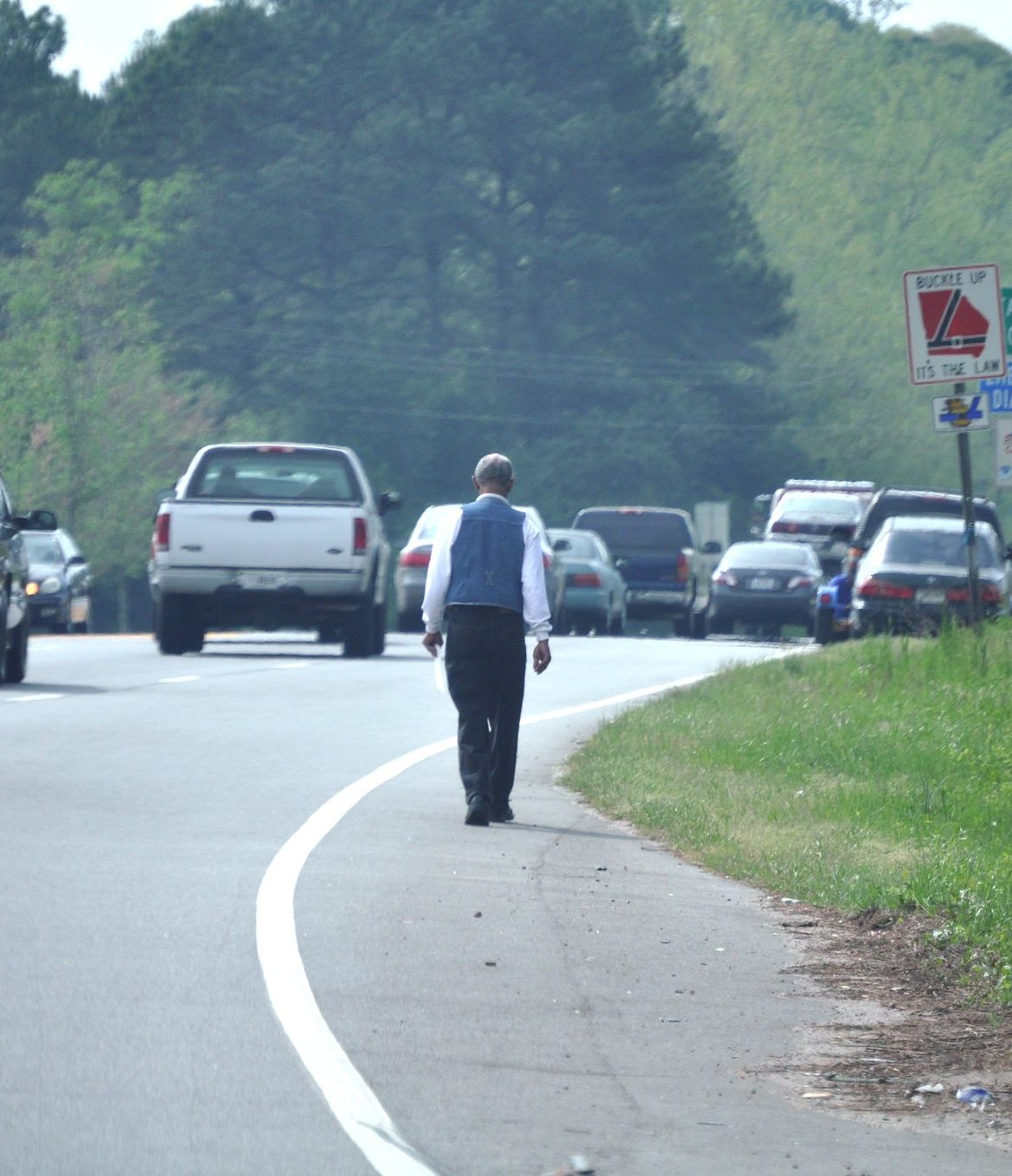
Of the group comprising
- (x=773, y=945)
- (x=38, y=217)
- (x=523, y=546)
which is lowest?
(x=773, y=945)

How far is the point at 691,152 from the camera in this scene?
75.3 m

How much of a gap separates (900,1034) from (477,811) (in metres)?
4.84

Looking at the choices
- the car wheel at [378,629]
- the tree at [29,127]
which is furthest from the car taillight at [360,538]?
the tree at [29,127]

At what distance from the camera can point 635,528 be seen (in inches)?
1700

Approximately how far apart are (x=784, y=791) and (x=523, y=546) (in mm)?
1987

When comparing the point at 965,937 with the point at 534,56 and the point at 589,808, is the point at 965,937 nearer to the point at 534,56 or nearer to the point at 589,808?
the point at 589,808

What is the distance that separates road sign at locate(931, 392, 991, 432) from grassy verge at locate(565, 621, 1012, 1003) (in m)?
1.67

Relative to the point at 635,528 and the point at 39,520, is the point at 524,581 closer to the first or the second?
the point at 39,520

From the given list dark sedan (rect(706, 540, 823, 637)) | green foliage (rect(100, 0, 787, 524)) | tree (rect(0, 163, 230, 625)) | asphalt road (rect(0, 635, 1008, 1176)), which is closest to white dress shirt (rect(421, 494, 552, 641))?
asphalt road (rect(0, 635, 1008, 1176))

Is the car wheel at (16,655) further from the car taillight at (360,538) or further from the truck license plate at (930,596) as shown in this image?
the truck license plate at (930,596)

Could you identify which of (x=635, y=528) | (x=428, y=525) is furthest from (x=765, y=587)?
(x=428, y=525)

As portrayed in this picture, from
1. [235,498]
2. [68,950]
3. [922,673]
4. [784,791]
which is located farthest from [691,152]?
[68,950]

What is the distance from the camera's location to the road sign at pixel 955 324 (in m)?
16.9

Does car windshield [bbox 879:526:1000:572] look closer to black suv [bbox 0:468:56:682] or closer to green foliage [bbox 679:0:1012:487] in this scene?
black suv [bbox 0:468:56:682]
